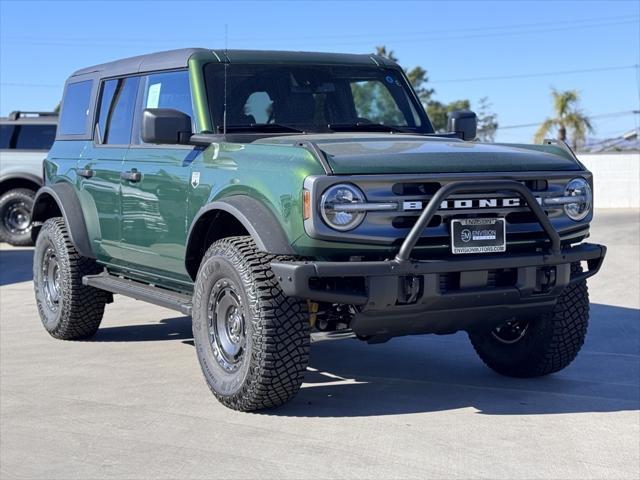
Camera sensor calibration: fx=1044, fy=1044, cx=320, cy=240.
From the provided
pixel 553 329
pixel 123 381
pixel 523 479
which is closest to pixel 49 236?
pixel 123 381

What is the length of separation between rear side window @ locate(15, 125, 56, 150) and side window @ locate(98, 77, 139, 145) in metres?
9.94

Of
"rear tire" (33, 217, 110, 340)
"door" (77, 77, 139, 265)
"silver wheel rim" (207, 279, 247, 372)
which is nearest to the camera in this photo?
"silver wheel rim" (207, 279, 247, 372)

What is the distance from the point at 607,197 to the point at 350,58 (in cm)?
2632

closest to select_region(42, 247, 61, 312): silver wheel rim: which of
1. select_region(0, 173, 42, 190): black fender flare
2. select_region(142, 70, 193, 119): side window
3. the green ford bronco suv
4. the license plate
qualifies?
the green ford bronco suv

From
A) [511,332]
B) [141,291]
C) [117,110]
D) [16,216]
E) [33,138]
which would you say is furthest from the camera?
[16,216]

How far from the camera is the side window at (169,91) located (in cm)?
674

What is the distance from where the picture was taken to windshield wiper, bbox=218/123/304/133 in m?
6.51

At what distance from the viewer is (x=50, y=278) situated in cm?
859

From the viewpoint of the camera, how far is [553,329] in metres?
6.27

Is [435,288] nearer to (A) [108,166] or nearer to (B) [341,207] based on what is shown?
(B) [341,207]

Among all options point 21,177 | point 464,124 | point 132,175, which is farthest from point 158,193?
point 21,177

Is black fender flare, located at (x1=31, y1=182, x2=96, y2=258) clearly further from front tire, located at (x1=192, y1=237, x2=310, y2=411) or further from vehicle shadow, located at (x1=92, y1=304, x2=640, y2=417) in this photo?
front tire, located at (x1=192, y1=237, x2=310, y2=411)

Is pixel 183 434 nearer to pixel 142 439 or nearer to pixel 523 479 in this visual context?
pixel 142 439

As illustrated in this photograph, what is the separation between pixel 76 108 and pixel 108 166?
133 cm
